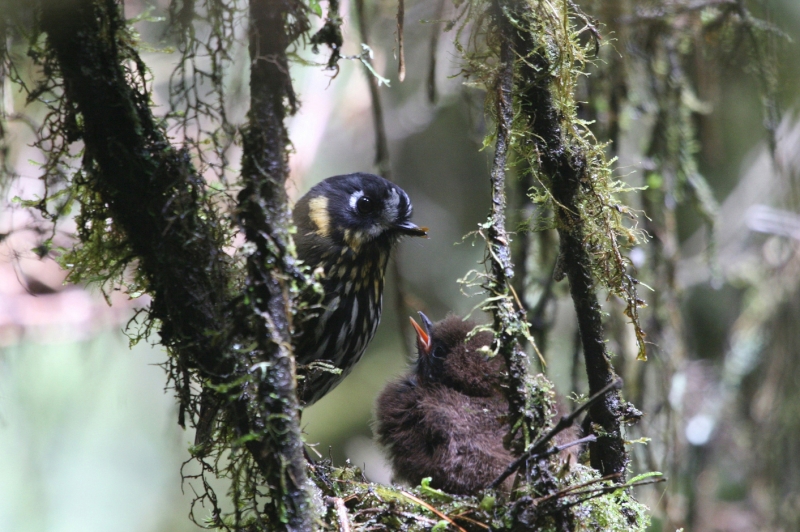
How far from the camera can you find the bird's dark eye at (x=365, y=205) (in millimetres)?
2896

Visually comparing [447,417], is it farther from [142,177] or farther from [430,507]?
[142,177]

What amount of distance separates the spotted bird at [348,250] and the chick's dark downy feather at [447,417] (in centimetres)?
25

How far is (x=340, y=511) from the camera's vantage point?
1.84 meters

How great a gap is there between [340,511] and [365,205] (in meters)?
1.40

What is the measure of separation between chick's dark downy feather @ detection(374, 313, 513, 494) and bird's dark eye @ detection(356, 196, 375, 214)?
0.54 metres

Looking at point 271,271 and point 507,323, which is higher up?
point 271,271

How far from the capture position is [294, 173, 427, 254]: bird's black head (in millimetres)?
2832

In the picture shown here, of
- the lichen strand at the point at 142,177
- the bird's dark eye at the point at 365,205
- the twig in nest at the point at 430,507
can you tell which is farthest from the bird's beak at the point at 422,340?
the lichen strand at the point at 142,177

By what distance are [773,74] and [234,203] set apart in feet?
8.28

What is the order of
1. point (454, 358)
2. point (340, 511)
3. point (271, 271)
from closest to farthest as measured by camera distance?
point (271, 271) < point (340, 511) < point (454, 358)

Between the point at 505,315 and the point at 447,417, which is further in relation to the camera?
the point at 447,417

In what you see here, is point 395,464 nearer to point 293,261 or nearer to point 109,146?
point 293,261

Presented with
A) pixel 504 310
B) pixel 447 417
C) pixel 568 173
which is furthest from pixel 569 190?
pixel 447 417

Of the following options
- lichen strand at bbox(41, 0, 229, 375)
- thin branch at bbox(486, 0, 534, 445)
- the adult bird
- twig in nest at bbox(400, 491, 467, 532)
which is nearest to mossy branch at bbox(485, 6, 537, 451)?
thin branch at bbox(486, 0, 534, 445)
